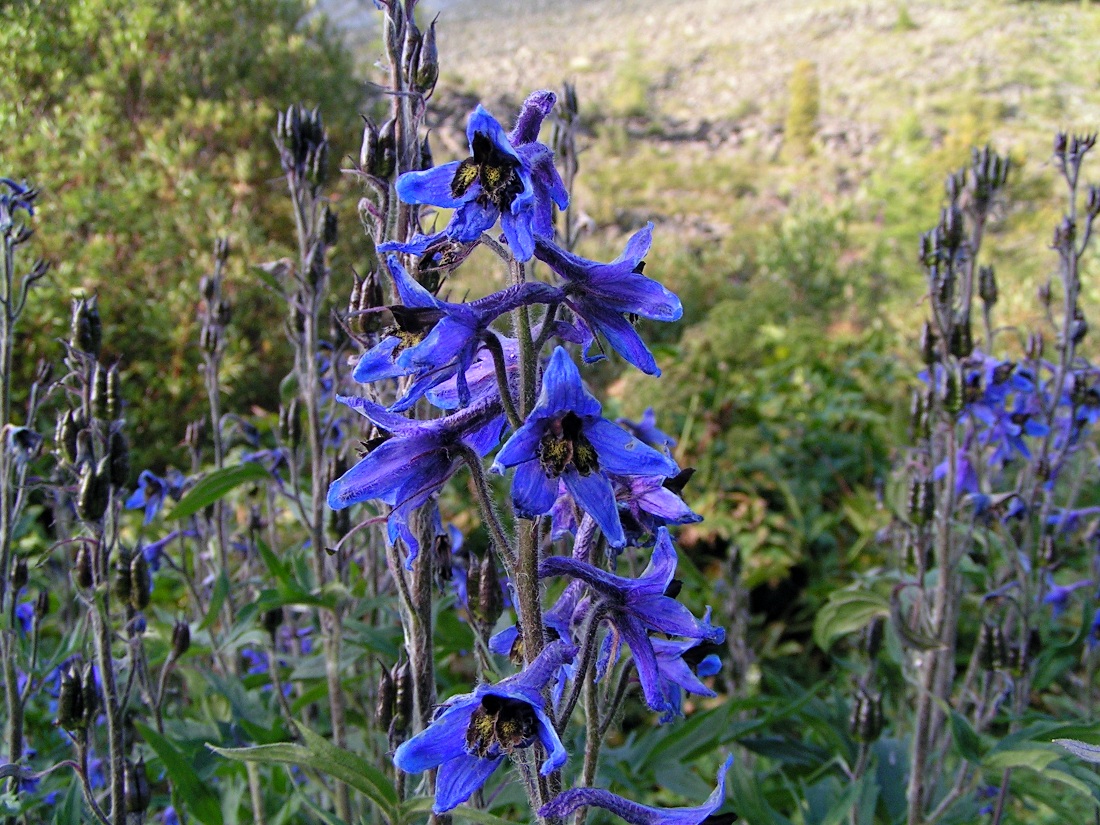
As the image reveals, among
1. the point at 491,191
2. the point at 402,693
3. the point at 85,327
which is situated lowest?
the point at 402,693

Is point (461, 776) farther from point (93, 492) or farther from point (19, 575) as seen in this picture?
point (19, 575)

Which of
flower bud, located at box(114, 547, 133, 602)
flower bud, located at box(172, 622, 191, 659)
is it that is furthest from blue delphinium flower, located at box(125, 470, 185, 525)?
flower bud, located at box(114, 547, 133, 602)

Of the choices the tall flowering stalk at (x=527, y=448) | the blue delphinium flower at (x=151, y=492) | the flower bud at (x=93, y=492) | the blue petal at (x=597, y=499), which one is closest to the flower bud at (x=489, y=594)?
the tall flowering stalk at (x=527, y=448)

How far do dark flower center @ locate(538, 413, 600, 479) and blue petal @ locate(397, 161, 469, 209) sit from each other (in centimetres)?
30

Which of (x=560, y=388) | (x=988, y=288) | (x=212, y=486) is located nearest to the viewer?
(x=560, y=388)

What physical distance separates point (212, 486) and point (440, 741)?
4.18 ft

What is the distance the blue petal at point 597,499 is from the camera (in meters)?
0.99

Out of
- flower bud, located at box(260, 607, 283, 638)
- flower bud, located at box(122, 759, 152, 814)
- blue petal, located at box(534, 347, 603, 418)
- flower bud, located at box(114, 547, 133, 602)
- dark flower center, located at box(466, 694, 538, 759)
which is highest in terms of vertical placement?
blue petal, located at box(534, 347, 603, 418)

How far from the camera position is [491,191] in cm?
102

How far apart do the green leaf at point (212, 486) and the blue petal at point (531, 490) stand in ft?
4.27

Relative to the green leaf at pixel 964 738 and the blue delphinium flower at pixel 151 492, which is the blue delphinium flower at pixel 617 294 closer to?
the green leaf at pixel 964 738

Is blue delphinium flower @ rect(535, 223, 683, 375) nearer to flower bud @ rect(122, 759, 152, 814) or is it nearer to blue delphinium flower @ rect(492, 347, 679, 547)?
blue delphinium flower @ rect(492, 347, 679, 547)

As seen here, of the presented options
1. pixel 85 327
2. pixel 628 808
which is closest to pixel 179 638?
pixel 85 327

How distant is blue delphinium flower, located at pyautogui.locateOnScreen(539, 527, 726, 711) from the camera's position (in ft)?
3.44
